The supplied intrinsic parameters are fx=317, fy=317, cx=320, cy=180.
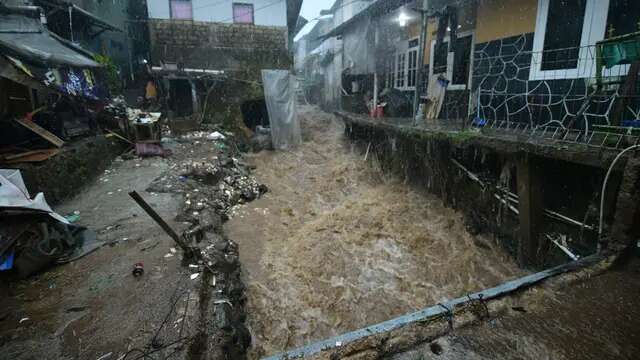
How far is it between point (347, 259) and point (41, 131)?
6.01 m

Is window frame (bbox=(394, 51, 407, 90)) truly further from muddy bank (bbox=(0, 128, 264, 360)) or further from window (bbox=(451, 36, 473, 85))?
muddy bank (bbox=(0, 128, 264, 360))

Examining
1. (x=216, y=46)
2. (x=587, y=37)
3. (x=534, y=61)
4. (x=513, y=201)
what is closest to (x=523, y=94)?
(x=534, y=61)

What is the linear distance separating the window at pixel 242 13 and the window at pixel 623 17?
13.6 metres

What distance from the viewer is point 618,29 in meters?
4.65

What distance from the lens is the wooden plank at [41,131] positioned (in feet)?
18.0

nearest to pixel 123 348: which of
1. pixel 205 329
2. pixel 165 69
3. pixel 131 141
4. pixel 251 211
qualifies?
pixel 205 329

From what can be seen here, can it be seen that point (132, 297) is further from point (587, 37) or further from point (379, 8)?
point (379, 8)

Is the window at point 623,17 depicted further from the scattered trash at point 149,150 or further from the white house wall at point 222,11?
the white house wall at point 222,11

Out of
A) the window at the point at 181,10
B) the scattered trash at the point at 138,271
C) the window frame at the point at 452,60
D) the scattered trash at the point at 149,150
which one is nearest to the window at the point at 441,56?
the window frame at the point at 452,60

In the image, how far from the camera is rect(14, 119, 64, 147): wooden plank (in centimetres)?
547

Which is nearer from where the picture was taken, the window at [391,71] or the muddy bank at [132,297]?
the muddy bank at [132,297]

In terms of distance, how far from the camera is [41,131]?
5.75 meters

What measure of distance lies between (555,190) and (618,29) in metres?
2.52

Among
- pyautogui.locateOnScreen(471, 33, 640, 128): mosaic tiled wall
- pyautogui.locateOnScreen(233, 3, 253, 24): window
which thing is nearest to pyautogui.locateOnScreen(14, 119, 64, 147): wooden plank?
pyautogui.locateOnScreen(471, 33, 640, 128): mosaic tiled wall
